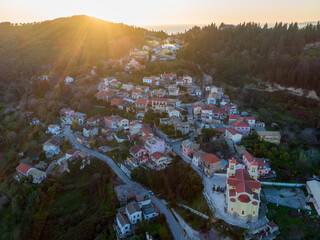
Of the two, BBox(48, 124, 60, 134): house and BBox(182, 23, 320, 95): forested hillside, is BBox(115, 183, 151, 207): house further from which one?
BBox(182, 23, 320, 95): forested hillside

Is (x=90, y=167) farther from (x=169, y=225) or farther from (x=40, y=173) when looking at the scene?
(x=169, y=225)

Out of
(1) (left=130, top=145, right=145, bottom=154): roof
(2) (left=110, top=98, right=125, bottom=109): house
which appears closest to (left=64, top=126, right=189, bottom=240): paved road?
(1) (left=130, top=145, right=145, bottom=154): roof

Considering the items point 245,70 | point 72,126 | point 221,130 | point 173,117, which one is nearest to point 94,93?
point 72,126

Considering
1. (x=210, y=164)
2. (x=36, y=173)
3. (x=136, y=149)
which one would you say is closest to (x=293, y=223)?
(x=210, y=164)

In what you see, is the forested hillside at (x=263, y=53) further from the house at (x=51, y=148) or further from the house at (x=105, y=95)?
the house at (x=51, y=148)

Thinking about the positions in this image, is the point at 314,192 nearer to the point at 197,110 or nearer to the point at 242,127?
the point at 242,127

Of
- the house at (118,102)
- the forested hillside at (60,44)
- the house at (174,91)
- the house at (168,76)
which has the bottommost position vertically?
the house at (118,102)

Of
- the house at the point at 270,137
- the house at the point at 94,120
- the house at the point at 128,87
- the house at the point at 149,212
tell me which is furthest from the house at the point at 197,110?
the house at the point at 149,212
